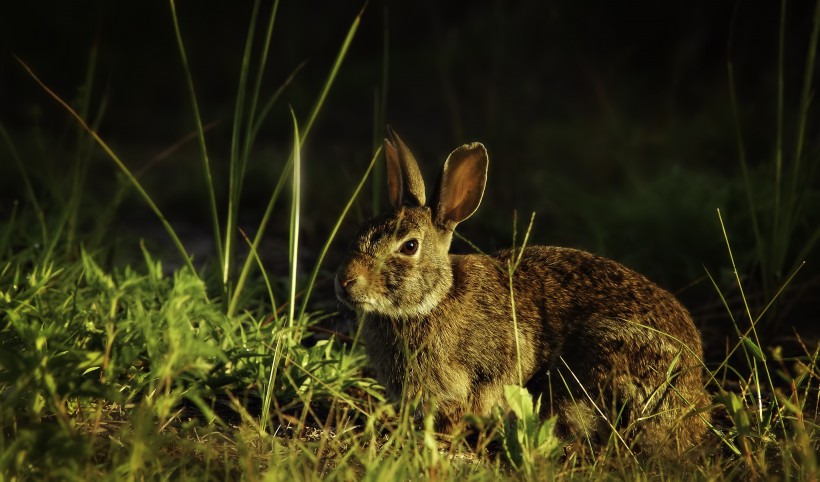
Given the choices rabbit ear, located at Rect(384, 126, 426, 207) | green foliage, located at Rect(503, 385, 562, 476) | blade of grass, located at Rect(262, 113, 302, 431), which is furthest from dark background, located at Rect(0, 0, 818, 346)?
green foliage, located at Rect(503, 385, 562, 476)

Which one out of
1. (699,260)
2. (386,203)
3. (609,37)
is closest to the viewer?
(699,260)

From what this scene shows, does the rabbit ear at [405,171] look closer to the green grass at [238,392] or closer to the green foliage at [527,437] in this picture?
the green grass at [238,392]

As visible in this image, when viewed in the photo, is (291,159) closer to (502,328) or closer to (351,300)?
(351,300)

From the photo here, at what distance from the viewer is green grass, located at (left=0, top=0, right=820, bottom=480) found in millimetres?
Result: 2703

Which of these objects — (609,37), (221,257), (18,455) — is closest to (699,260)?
(221,257)

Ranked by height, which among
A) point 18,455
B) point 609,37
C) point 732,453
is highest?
point 609,37

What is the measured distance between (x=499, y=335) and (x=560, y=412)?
385 mm

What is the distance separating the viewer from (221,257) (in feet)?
12.2

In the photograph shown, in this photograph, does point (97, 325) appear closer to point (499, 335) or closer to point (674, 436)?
point (499, 335)

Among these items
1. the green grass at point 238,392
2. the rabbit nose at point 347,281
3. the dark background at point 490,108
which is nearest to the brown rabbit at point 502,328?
the rabbit nose at point 347,281

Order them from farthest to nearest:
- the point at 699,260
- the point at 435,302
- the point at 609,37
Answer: the point at 609,37 < the point at 699,260 < the point at 435,302

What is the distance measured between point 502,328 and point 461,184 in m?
0.59

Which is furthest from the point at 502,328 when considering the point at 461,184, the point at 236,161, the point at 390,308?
the point at 236,161

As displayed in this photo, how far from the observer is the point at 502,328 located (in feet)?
12.2
